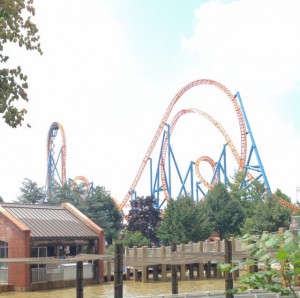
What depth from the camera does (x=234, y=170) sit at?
8062 centimetres

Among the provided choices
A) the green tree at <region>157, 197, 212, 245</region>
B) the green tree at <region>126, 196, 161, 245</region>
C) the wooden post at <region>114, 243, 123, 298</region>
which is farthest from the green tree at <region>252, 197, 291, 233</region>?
the wooden post at <region>114, 243, 123, 298</region>

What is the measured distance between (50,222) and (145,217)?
32913 millimetres

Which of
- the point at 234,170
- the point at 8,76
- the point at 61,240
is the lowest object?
the point at 61,240

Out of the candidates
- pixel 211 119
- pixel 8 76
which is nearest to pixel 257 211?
pixel 211 119

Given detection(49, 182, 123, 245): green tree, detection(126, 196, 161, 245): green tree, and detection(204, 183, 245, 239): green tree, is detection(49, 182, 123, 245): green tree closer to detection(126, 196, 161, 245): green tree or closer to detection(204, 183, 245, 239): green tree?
detection(126, 196, 161, 245): green tree

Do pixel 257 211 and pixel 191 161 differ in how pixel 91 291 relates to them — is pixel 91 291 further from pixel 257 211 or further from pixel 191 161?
pixel 191 161

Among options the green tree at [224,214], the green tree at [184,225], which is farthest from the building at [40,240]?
the green tree at [224,214]

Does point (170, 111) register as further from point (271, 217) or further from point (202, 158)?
point (271, 217)

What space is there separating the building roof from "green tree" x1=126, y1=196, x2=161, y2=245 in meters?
28.5

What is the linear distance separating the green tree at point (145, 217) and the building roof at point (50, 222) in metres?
28.5

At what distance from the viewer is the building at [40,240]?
36906 millimetres

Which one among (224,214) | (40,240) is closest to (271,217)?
(224,214)

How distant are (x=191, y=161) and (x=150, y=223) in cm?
953

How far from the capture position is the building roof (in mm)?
38781
